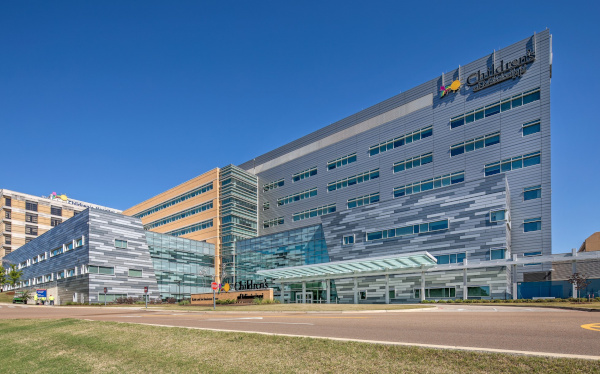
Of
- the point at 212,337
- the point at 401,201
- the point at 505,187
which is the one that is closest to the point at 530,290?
the point at 505,187

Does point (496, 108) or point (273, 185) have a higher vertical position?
point (496, 108)

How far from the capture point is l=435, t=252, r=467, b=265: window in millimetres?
42719

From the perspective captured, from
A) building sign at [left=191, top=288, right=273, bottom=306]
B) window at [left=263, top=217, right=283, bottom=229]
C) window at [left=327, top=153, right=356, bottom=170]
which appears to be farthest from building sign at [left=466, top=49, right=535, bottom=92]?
window at [left=263, top=217, right=283, bottom=229]

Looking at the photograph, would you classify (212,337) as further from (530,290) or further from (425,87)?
(425,87)

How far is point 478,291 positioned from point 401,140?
77.7ft

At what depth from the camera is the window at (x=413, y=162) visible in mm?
52312

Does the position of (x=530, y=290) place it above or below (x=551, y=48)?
below

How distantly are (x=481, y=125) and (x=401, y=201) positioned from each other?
1371cm

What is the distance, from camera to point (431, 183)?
51094mm

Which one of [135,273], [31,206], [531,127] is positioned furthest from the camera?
[31,206]

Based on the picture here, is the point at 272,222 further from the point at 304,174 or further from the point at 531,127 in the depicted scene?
the point at 531,127

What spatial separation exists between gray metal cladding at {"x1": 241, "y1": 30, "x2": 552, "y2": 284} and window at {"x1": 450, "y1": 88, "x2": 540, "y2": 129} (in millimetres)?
497

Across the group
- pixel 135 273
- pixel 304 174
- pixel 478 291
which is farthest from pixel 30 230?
pixel 478 291

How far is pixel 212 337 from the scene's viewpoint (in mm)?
12000
